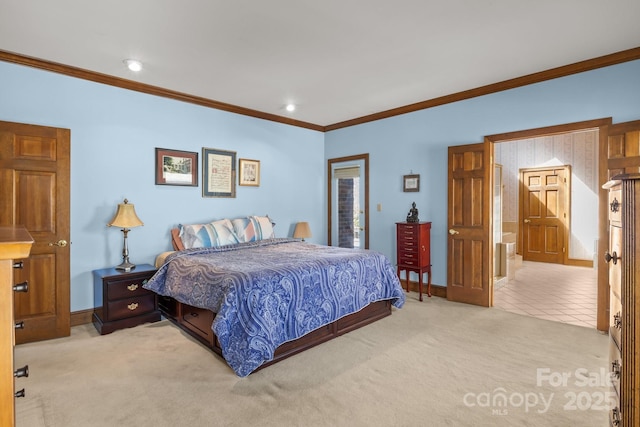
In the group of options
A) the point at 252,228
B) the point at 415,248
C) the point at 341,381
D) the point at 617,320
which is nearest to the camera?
the point at 617,320

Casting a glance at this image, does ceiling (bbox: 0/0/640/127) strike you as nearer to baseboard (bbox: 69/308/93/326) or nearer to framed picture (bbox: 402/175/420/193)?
framed picture (bbox: 402/175/420/193)

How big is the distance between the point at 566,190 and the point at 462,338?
5.69 metres

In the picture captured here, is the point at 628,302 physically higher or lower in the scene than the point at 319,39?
lower

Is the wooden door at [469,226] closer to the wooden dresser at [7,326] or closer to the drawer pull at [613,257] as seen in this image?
the drawer pull at [613,257]

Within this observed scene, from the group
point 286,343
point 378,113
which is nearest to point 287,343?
point 286,343

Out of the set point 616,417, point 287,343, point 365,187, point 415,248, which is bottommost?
point 287,343

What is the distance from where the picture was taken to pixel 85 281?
12.3 ft

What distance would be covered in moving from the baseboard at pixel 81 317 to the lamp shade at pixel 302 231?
2.90m

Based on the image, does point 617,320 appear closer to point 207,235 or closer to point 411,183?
point 411,183

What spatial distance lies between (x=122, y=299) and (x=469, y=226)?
13.5ft

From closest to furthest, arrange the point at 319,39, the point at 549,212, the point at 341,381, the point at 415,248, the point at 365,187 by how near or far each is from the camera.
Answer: the point at 341,381
the point at 319,39
the point at 415,248
the point at 365,187
the point at 549,212

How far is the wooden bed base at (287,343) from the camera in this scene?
293 cm

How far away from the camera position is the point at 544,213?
7434mm

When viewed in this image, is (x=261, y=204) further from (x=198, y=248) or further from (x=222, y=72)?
(x=222, y=72)
